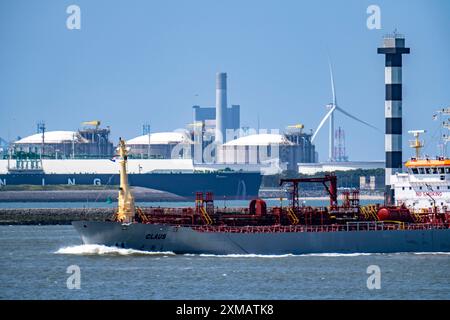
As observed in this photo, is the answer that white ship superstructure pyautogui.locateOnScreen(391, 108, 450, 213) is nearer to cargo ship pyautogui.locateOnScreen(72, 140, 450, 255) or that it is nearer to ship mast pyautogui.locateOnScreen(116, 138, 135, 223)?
cargo ship pyautogui.locateOnScreen(72, 140, 450, 255)

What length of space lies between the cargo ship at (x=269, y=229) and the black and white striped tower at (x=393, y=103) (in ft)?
99.4

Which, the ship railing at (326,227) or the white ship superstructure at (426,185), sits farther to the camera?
the white ship superstructure at (426,185)

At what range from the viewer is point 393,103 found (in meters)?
111

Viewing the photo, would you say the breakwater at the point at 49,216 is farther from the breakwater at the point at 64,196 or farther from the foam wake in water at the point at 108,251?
the breakwater at the point at 64,196

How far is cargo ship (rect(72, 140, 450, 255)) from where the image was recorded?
71125 millimetres

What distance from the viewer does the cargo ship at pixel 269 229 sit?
71.1m

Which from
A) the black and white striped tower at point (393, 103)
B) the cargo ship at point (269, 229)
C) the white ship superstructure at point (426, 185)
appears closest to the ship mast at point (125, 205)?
the cargo ship at point (269, 229)

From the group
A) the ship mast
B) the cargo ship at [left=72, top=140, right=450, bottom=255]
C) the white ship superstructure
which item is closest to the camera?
the cargo ship at [left=72, top=140, right=450, bottom=255]

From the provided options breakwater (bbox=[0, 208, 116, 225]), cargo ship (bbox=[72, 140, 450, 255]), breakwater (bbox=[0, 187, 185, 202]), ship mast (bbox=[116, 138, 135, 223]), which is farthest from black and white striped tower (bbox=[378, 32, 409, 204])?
breakwater (bbox=[0, 187, 185, 202])

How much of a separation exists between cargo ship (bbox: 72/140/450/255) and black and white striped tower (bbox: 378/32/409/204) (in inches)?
1193

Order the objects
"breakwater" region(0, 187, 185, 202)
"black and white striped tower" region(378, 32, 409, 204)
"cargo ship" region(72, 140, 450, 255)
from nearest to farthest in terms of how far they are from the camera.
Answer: "cargo ship" region(72, 140, 450, 255)
"black and white striped tower" region(378, 32, 409, 204)
"breakwater" region(0, 187, 185, 202)

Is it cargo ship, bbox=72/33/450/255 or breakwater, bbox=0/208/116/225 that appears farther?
breakwater, bbox=0/208/116/225

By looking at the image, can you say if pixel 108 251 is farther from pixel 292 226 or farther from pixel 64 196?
pixel 64 196
